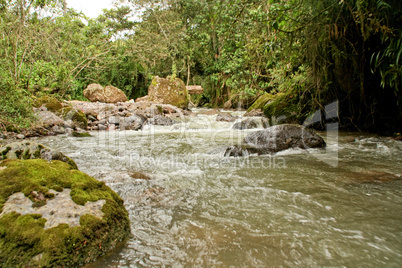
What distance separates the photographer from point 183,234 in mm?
2092

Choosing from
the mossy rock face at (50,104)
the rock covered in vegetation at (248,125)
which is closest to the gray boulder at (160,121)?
the rock covered in vegetation at (248,125)

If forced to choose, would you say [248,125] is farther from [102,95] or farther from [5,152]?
[102,95]

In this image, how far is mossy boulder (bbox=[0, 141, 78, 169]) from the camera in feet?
9.77

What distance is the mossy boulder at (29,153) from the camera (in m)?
2.98

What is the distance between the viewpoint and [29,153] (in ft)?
10.3

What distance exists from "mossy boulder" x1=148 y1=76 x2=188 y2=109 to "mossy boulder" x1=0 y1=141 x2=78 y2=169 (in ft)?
40.3

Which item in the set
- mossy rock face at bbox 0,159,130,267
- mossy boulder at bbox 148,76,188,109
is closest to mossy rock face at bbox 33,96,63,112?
mossy boulder at bbox 148,76,188,109

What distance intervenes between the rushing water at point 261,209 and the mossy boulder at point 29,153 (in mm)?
586

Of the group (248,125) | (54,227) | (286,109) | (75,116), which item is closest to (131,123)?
(75,116)

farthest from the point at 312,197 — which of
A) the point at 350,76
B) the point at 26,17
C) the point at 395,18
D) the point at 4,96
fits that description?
the point at 26,17

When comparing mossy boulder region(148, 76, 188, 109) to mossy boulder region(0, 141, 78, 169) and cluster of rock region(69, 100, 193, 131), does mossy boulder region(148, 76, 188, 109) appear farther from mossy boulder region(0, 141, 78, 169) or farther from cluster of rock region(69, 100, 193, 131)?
mossy boulder region(0, 141, 78, 169)

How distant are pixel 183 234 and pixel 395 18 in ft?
12.8

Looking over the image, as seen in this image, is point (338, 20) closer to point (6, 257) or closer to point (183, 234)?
point (183, 234)

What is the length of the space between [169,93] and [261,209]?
1371 centimetres
